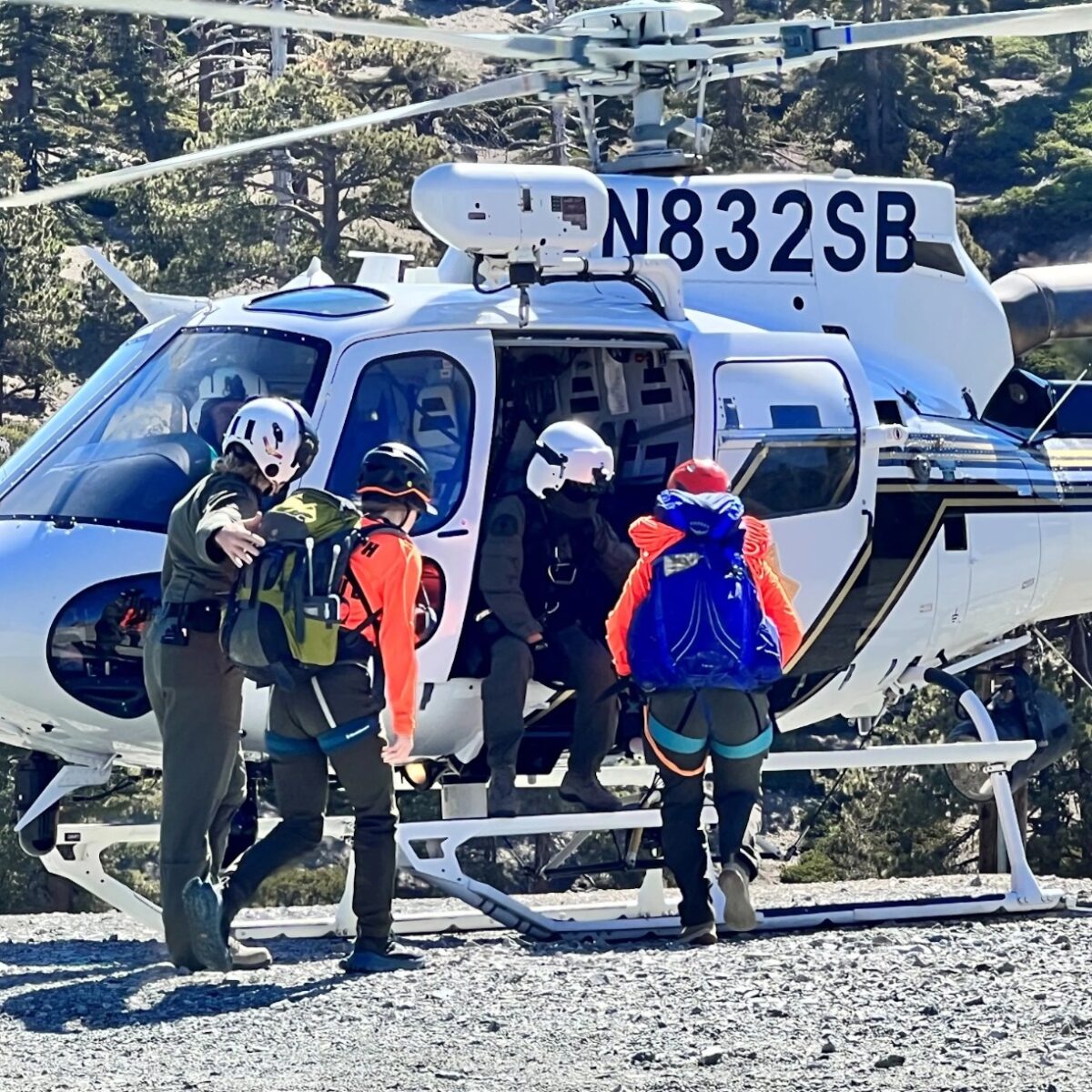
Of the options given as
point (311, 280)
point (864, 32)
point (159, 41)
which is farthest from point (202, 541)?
point (159, 41)

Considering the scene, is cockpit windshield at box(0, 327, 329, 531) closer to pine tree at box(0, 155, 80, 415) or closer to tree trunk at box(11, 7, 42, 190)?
pine tree at box(0, 155, 80, 415)

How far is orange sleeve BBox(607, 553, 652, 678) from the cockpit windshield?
1.36 m

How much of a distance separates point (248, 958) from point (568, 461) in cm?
217

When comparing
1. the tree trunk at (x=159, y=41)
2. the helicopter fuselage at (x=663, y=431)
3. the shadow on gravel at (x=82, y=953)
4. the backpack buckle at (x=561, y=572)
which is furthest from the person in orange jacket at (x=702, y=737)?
the tree trunk at (x=159, y=41)

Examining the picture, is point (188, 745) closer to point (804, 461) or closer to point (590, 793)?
point (590, 793)

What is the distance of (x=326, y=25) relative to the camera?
7855 millimetres

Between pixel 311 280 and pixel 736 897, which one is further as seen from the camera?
pixel 311 280

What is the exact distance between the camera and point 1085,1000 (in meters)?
6.08

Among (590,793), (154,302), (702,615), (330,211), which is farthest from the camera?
(330,211)

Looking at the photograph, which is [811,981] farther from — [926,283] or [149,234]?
[149,234]

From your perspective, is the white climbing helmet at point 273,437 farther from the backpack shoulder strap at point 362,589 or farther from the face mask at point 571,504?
the face mask at point 571,504

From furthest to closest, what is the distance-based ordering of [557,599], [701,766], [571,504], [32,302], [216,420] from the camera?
[32,302]
[557,599]
[571,504]
[216,420]
[701,766]

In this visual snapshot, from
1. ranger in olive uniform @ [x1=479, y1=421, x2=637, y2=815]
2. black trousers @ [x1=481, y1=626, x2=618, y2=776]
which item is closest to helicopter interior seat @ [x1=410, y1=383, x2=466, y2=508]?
ranger in olive uniform @ [x1=479, y1=421, x2=637, y2=815]

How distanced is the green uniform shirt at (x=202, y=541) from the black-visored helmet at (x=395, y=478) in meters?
0.37
